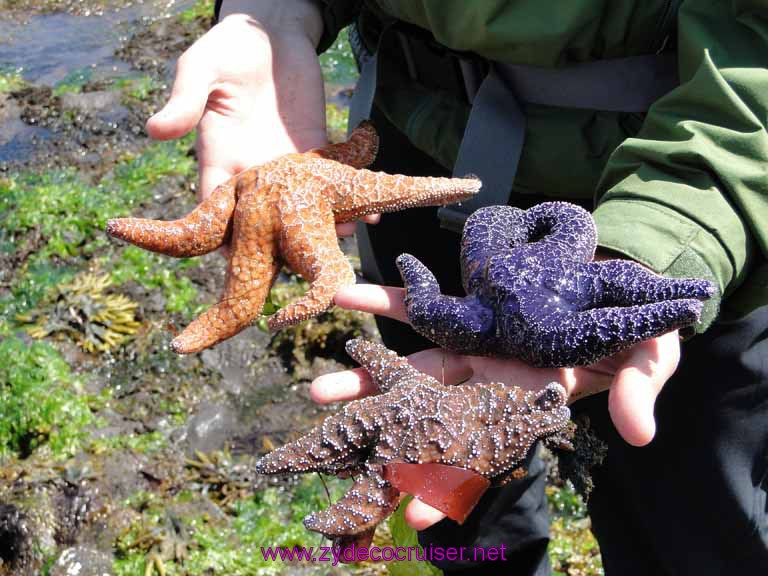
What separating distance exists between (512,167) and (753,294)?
859 millimetres

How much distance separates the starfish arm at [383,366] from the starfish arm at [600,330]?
41 cm

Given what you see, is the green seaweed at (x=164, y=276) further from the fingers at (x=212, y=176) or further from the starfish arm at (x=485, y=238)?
the starfish arm at (x=485, y=238)

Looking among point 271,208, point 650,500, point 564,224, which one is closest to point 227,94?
point 271,208

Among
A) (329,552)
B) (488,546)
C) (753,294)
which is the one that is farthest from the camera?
(329,552)

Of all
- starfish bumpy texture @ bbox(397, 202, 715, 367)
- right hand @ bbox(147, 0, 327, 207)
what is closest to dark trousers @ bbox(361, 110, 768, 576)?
right hand @ bbox(147, 0, 327, 207)

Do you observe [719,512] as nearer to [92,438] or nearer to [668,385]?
[668,385]

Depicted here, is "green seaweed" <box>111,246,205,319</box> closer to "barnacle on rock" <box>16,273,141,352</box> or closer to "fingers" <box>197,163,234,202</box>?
"barnacle on rock" <box>16,273,141,352</box>

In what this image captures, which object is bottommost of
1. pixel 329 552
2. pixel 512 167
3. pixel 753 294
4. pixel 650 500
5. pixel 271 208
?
pixel 329 552

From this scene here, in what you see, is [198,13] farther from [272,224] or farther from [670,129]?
[670,129]

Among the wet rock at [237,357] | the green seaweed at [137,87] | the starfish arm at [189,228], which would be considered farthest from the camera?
the green seaweed at [137,87]

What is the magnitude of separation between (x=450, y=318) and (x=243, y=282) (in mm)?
1031

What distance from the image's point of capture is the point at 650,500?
2.96 meters

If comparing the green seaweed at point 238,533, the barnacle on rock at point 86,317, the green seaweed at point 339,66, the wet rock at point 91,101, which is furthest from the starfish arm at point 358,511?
the green seaweed at point 339,66

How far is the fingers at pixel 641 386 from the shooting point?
5.85 feet
